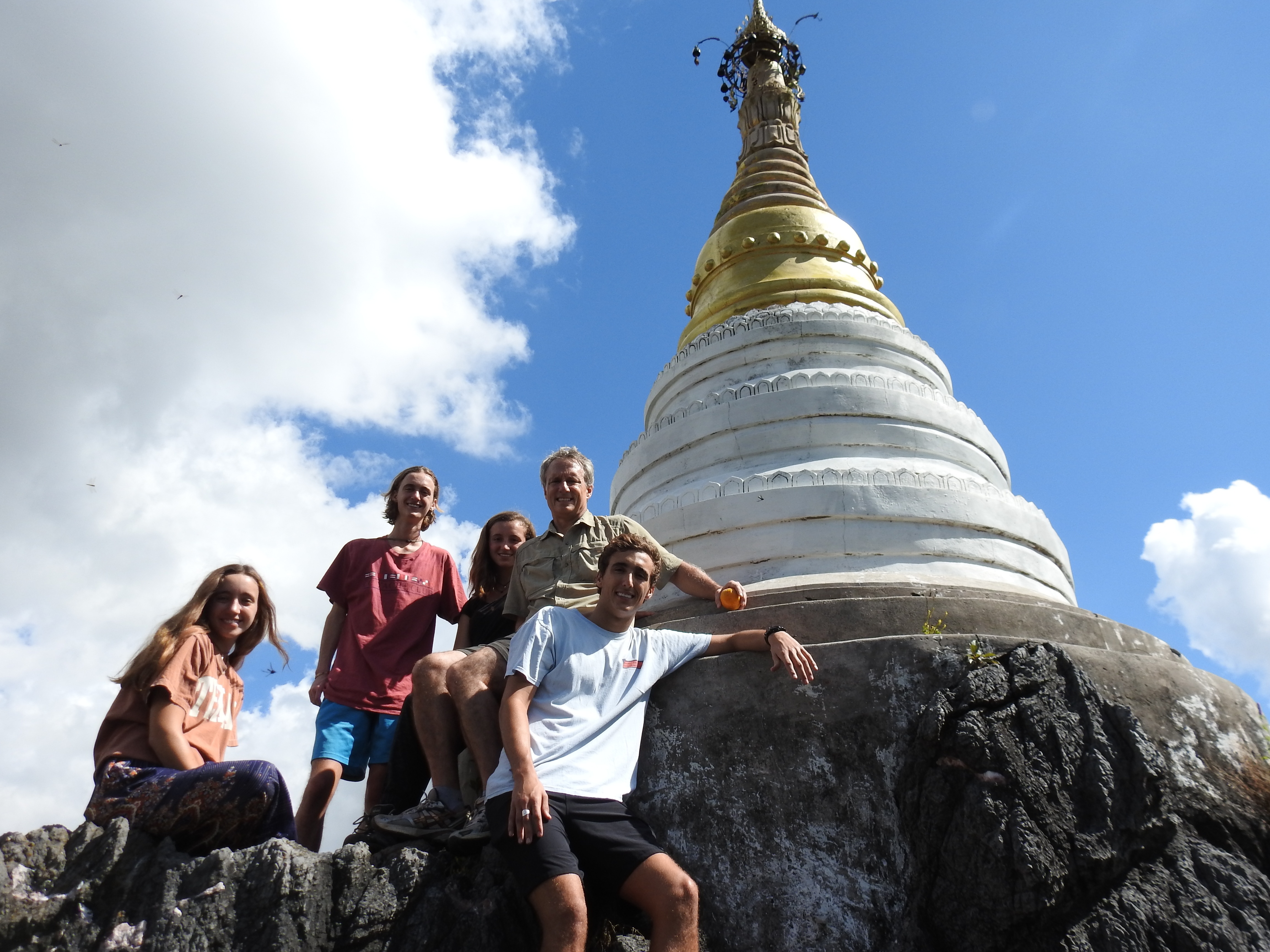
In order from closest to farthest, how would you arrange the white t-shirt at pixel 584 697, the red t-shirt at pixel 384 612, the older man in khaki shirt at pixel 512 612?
the white t-shirt at pixel 584 697 < the older man in khaki shirt at pixel 512 612 < the red t-shirt at pixel 384 612

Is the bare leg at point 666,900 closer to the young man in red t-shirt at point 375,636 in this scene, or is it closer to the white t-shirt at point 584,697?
the white t-shirt at point 584,697

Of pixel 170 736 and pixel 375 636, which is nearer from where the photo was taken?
pixel 170 736

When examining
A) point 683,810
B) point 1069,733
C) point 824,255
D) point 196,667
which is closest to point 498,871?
point 683,810

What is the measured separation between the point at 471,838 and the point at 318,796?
1.77m

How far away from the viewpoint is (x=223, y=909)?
10.8ft

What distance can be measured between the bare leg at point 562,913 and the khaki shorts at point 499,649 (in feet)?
4.22

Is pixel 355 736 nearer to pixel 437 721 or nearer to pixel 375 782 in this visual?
pixel 375 782

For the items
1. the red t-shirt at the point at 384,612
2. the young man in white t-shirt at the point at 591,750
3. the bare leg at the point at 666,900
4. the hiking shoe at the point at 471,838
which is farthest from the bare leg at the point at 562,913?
the red t-shirt at the point at 384,612

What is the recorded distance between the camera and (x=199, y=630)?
406 cm

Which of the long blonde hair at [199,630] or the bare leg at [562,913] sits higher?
the long blonde hair at [199,630]

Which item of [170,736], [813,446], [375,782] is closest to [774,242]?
[813,446]

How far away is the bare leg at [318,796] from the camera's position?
4.86 m

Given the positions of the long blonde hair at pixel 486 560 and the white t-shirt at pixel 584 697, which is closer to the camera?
the white t-shirt at pixel 584 697

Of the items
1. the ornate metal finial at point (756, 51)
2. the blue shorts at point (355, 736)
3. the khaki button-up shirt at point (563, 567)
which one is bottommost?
the blue shorts at point (355, 736)
